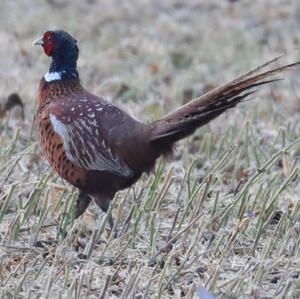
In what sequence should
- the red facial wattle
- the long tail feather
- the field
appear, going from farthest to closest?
the red facial wattle → the long tail feather → the field

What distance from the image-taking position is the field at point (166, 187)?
16.2ft

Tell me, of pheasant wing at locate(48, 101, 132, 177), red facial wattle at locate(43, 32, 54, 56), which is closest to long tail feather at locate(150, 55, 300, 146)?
pheasant wing at locate(48, 101, 132, 177)

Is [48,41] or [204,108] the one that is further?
[48,41]

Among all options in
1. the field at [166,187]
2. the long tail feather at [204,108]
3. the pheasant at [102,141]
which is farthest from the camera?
the pheasant at [102,141]

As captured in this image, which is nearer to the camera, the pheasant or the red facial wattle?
the pheasant

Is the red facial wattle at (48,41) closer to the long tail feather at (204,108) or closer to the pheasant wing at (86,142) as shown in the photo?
the pheasant wing at (86,142)

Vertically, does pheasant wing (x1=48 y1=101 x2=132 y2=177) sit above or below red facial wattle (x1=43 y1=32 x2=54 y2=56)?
below

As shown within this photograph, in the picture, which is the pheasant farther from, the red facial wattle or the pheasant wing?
the red facial wattle

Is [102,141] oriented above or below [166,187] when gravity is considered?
above

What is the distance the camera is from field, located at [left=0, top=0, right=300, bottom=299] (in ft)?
16.2

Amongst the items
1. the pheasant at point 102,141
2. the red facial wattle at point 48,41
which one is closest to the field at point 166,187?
the pheasant at point 102,141

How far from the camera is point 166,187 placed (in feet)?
18.7

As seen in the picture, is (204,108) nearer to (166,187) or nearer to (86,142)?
(166,187)

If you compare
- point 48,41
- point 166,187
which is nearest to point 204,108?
point 166,187
